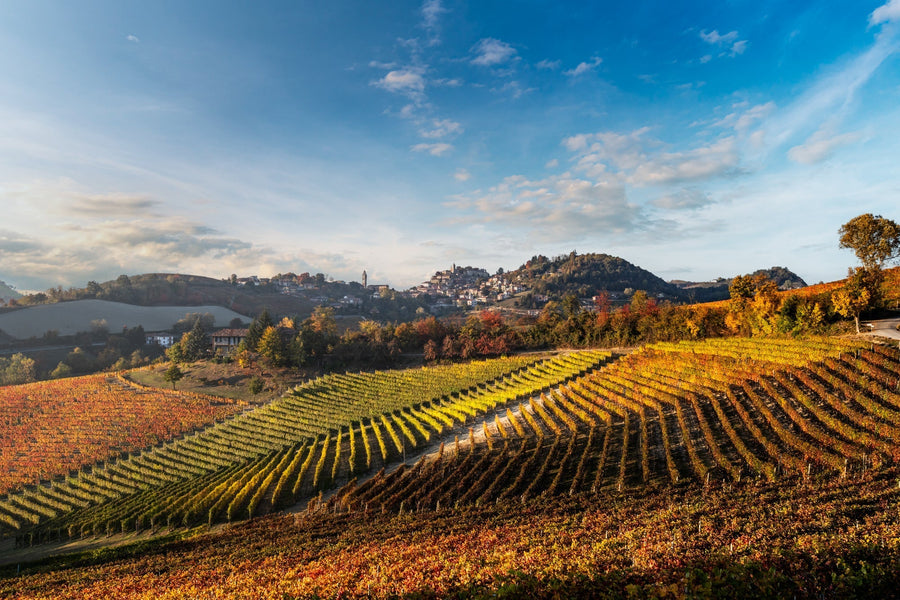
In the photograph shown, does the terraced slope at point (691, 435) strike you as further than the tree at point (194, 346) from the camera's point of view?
No

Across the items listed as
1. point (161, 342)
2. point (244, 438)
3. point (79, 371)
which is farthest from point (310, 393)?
point (161, 342)

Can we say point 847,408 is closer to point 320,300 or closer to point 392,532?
point 392,532

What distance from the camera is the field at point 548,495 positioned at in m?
9.02

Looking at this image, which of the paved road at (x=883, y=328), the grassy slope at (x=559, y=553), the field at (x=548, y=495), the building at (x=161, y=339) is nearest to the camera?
the grassy slope at (x=559, y=553)

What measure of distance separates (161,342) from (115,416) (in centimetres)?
8563

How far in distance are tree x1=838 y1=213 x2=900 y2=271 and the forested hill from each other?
380 ft

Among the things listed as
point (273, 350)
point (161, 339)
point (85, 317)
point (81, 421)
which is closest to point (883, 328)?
point (273, 350)

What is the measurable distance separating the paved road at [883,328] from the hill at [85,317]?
169m

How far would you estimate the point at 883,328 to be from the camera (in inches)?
1372

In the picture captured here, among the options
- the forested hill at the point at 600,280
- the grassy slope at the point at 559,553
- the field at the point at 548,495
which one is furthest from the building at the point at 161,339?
the forested hill at the point at 600,280

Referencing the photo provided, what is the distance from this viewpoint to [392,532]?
16.5m

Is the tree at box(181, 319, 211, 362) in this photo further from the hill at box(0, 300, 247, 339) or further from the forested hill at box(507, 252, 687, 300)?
the forested hill at box(507, 252, 687, 300)

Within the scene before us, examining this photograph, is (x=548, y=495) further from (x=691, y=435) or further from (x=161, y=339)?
(x=161, y=339)

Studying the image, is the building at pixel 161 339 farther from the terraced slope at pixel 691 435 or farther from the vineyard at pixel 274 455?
the terraced slope at pixel 691 435
